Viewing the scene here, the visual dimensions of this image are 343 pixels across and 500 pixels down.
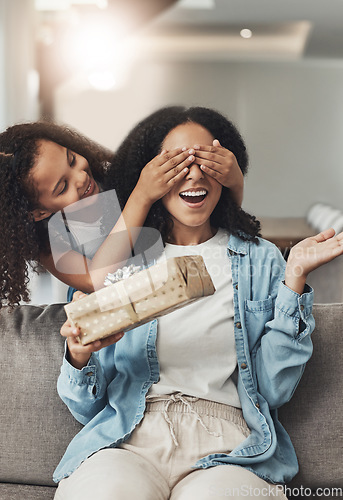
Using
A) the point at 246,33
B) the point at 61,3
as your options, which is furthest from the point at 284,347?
the point at 61,3

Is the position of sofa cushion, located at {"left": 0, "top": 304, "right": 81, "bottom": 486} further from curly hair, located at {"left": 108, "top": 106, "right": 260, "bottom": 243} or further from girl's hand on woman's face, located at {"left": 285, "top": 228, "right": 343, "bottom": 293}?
girl's hand on woman's face, located at {"left": 285, "top": 228, "right": 343, "bottom": 293}

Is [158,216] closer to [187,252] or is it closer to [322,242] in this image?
[187,252]

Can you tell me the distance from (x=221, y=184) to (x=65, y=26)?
0.50 m

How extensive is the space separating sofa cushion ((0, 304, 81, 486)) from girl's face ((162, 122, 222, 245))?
0.97 ft

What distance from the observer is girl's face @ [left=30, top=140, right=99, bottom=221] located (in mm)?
963

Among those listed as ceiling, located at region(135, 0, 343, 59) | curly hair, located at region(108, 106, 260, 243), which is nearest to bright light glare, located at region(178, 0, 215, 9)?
ceiling, located at region(135, 0, 343, 59)

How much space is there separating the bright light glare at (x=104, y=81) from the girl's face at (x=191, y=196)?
264mm

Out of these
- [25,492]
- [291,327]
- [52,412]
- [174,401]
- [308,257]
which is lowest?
[25,492]

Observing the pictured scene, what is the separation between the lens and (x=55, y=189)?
968 mm

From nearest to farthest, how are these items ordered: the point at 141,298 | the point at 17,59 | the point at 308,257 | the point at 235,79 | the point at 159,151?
the point at 141,298 < the point at 308,257 < the point at 159,151 < the point at 235,79 < the point at 17,59

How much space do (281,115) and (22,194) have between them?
516 millimetres

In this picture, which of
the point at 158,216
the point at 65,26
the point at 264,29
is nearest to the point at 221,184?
Result: the point at 158,216

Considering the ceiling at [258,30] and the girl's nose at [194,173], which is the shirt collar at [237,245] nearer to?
the girl's nose at [194,173]

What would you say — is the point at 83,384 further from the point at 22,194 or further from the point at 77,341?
the point at 22,194
